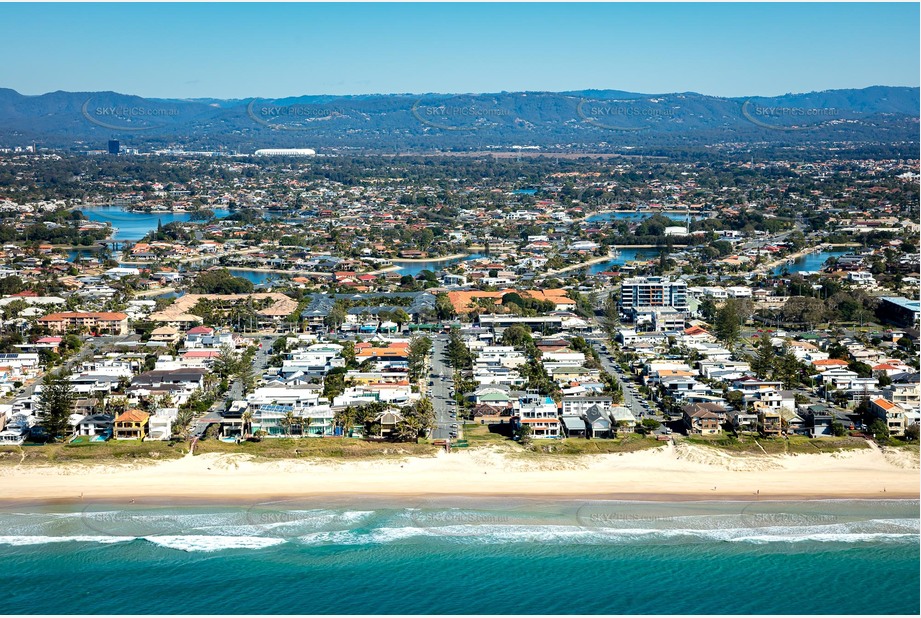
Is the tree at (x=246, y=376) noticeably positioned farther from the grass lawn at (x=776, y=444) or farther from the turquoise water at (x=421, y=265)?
the turquoise water at (x=421, y=265)

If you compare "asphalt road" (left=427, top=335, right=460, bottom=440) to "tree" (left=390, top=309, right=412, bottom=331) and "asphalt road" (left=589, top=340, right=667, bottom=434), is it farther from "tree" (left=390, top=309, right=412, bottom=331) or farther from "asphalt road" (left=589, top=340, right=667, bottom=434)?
"asphalt road" (left=589, top=340, right=667, bottom=434)

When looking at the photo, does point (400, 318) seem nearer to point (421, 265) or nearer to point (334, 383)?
point (334, 383)

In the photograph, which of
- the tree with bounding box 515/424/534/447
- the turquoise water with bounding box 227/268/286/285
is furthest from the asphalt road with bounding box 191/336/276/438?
the turquoise water with bounding box 227/268/286/285

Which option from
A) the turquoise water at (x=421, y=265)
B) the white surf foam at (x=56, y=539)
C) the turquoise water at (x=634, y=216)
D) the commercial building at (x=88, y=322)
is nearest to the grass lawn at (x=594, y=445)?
the white surf foam at (x=56, y=539)

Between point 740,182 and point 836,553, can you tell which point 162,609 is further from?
point 740,182

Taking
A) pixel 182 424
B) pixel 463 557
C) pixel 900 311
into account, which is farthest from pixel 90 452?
pixel 900 311

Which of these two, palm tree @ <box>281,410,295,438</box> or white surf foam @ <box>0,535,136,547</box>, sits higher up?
palm tree @ <box>281,410,295,438</box>
